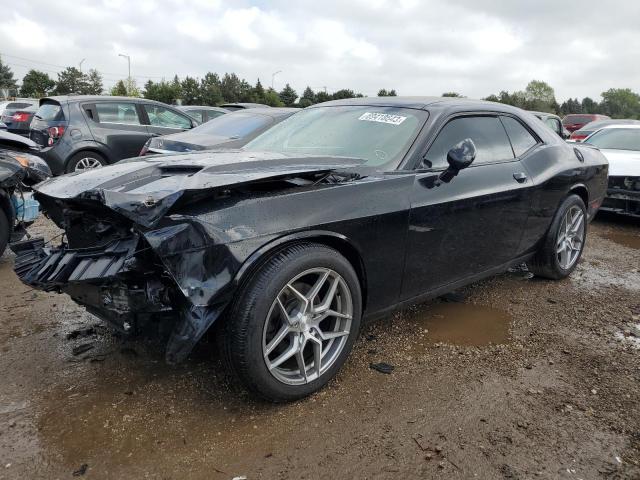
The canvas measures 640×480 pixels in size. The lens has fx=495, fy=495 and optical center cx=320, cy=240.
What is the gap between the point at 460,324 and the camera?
359cm

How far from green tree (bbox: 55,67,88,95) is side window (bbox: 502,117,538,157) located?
7585cm

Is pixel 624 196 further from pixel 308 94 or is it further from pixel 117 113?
pixel 308 94

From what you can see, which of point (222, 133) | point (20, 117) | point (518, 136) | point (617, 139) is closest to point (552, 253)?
point (518, 136)

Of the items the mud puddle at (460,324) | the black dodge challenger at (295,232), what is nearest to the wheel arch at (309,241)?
the black dodge challenger at (295,232)

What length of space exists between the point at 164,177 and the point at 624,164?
6.81 metres

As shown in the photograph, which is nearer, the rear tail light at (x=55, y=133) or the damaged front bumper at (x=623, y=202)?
the damaged front bumper at (x=623, y=202)

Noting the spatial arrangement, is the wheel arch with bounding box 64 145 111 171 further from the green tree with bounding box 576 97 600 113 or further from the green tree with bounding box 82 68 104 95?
the green tree with bounding box 576 97 600 113

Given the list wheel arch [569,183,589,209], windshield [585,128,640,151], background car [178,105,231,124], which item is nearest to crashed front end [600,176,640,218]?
windshield [585,128,640,151]

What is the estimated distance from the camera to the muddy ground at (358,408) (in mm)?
2133

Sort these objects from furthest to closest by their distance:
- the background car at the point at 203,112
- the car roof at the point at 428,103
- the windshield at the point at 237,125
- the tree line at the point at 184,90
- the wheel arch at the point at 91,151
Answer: the tree line at the point at 184,90, the background car at the point at 203,112, the wheel arch at the point at 91,151, the windshield at the point at 237,125, the car roof at the point at 428,103

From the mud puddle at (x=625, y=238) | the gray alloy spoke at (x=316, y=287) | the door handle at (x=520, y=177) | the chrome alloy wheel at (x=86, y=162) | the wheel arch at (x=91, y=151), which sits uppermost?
the door handle at (x=520, y=177)

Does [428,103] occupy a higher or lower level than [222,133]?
higher

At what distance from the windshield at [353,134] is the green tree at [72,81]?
7540 centimetres

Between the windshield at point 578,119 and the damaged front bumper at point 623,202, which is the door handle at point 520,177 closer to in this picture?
the damaged front bumper at point 623,202
